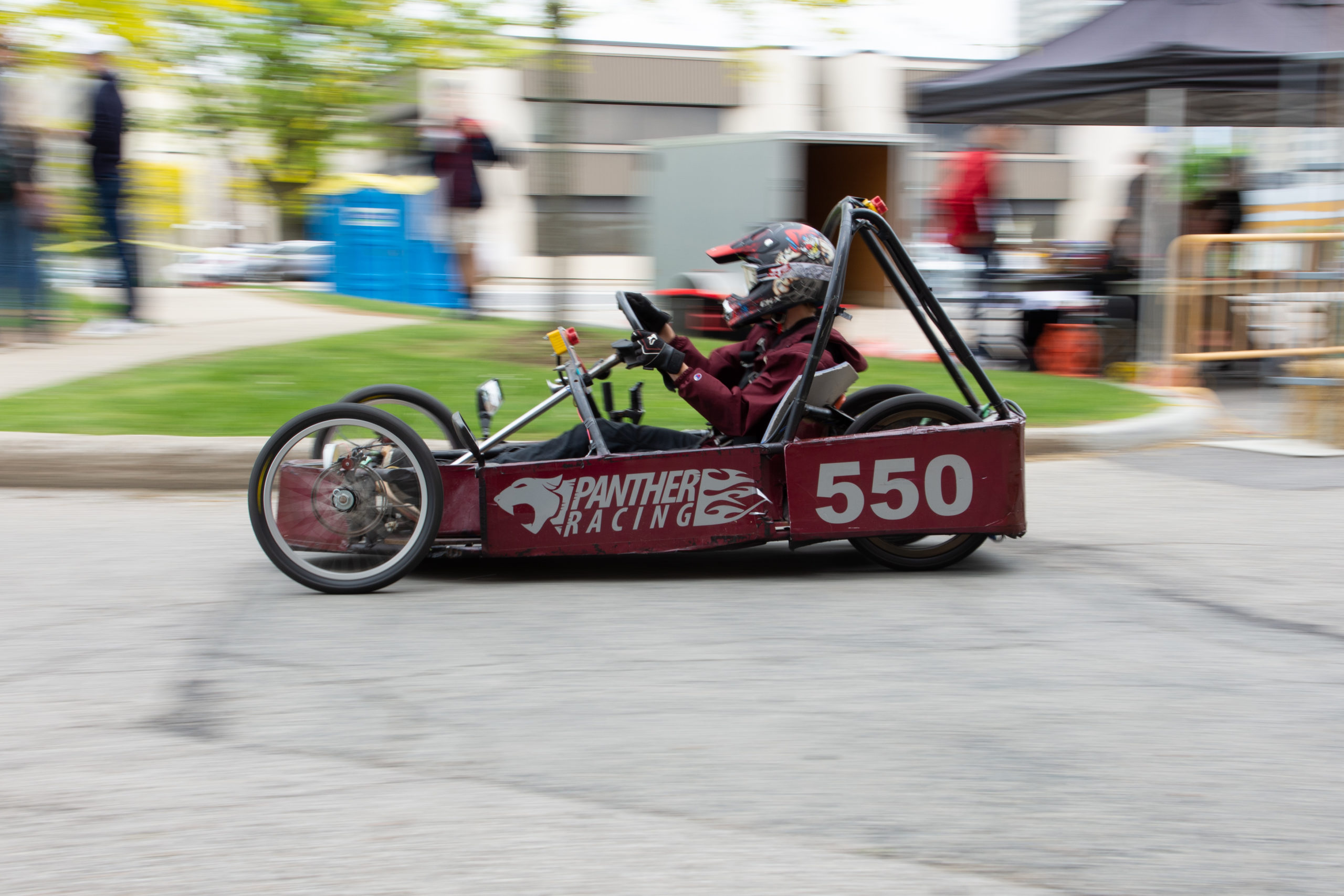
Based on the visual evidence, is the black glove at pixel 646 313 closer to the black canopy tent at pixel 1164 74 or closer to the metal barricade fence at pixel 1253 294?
the metal barricade fence at pixel 1253 294

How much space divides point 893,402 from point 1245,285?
20.4ft

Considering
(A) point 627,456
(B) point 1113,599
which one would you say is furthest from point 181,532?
(B) point 1113,599

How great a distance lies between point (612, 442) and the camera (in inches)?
183

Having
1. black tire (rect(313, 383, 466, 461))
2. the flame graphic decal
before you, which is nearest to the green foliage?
the flame graphic decal

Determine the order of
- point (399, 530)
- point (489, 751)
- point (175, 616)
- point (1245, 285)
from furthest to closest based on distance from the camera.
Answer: point (1245, 285) → point (399, 530) → point (175, 616) → point (489, 751)

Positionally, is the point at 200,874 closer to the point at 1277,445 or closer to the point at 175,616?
the point at 175,616

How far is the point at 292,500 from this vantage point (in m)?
4.37

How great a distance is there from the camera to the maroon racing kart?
4.34 metres

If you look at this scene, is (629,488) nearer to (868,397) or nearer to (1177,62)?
(868,397)

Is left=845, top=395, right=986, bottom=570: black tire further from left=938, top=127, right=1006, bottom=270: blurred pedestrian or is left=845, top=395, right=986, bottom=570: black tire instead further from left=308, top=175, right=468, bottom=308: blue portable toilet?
left=308, top=175, right=468, bottom=308: blue portable toilet

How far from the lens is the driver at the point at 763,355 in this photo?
4629 mm

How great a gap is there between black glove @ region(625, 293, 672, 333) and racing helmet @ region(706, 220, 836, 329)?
26cm

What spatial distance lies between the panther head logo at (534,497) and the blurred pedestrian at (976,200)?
283 inches

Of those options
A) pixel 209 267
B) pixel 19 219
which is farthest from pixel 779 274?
pixel 209 267
